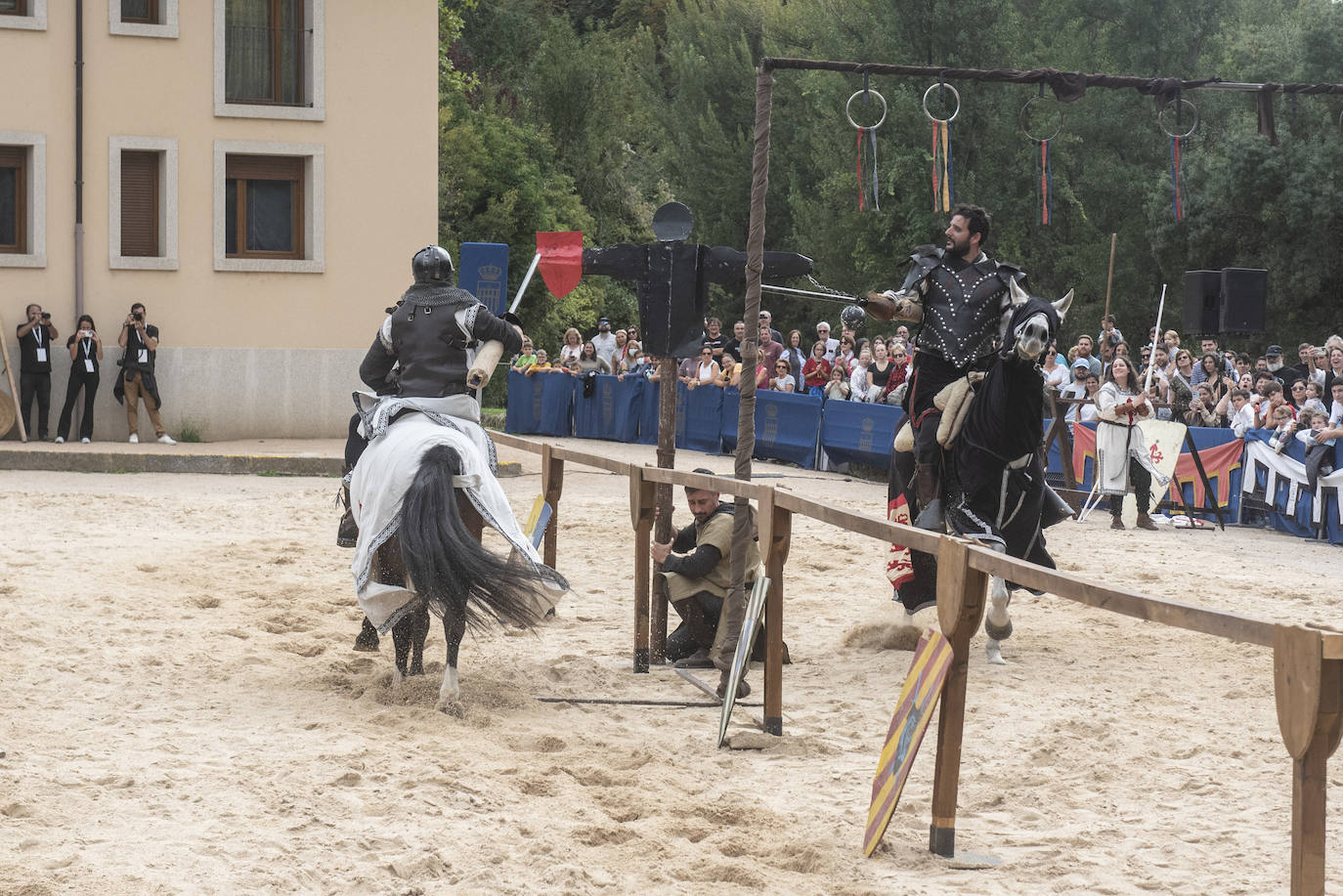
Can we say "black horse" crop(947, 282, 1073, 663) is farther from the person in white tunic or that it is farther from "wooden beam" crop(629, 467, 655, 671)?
the person in white tunic

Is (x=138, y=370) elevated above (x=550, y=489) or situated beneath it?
elevated above

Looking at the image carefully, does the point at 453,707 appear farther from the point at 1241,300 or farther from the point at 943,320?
the point at 1241,300

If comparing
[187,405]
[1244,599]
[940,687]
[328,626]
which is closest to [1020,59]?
[187,405]

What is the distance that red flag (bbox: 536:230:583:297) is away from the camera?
8148mm

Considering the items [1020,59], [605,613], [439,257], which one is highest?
[1020,59]

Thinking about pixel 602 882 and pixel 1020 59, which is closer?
pixel 602 882

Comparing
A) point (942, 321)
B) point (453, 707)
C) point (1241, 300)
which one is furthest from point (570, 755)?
point (1241, 300)

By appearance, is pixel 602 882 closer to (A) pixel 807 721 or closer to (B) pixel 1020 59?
(A) pixel 807 721

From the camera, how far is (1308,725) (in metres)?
3.33

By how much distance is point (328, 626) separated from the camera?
28.1 ft

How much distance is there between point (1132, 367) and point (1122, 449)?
0.90m

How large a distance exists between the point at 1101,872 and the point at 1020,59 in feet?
106

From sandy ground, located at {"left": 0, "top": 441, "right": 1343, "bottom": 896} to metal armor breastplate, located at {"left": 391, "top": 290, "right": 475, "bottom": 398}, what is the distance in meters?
1.35

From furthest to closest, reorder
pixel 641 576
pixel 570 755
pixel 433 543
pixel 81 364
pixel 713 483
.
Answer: pixel 81 364 → pixel 641 576 → pixel 713 483 → pixel 433 543 → pixel 570 755
